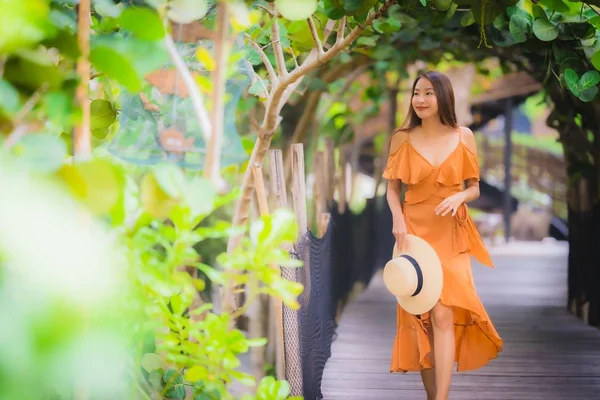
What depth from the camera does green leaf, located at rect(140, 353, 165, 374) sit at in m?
1.77

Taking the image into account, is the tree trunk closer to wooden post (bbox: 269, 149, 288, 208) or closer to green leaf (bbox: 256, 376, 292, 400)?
wooden post (bbox: 269, 149, 288, 208)

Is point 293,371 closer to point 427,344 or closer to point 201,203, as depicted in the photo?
point 427,344

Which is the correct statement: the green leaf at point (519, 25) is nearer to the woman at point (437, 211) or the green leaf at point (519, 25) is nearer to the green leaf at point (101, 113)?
the woman at point (437, 211)

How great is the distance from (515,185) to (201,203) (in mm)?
21233

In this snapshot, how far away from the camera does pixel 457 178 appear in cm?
287

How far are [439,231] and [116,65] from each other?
202 centimetres

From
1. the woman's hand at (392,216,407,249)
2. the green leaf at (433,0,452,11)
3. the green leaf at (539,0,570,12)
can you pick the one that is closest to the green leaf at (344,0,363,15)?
Result: the green leaf at (433,0,452,11)

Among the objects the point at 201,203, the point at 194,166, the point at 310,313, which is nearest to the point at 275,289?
the point at 201,203

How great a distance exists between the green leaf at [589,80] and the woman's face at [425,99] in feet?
2.17

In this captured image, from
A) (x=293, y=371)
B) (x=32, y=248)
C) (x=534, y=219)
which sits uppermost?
(x=32, y=248)

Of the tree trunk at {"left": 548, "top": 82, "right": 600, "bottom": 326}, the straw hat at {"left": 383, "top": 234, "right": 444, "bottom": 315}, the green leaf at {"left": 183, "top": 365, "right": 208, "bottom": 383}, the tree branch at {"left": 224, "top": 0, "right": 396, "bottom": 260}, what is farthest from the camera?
the tree trunk at {"left": 548, "top": 82, "right": 600, "bottom": 326}

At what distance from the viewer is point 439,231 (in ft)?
9.64

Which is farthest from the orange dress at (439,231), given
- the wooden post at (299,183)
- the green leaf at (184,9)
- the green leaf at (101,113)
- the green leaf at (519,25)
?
the green leaf at (184,9)

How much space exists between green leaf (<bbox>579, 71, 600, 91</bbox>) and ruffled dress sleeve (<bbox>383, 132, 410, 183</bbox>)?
0.75 metres
